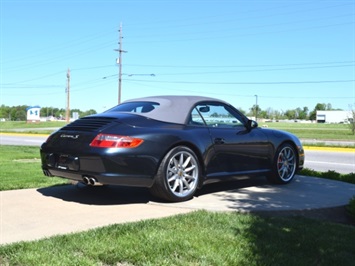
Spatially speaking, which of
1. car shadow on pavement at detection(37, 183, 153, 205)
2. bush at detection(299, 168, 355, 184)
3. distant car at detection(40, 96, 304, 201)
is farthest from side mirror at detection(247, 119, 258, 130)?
bush at detection(299, 168, 355, 184)

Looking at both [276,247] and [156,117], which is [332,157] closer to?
[156,117]

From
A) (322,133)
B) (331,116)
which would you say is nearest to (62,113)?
(331,116)

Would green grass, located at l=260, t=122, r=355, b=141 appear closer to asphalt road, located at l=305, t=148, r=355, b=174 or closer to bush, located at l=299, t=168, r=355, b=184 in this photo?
asphalt road, located at l=305, t=148, r=355, b=174

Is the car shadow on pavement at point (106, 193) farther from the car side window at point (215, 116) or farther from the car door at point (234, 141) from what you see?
the car side window at point (215, 116)

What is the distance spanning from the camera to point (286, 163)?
6.79m

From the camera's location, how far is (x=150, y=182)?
4.86m

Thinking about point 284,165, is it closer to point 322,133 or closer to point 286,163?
point 286,163

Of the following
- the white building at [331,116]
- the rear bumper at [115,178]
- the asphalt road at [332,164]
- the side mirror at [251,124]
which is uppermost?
the white building at [331,116]

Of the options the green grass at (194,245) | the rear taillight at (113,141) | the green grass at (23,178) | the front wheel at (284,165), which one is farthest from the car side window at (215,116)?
the green grass at (23,178)

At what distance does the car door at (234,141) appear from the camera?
5652 mm

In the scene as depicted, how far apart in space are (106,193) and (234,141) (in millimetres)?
1897

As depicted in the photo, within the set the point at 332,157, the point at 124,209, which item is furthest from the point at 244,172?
the point at 332,157

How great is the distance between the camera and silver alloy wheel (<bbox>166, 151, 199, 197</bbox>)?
505 cm

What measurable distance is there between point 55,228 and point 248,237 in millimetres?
1773
